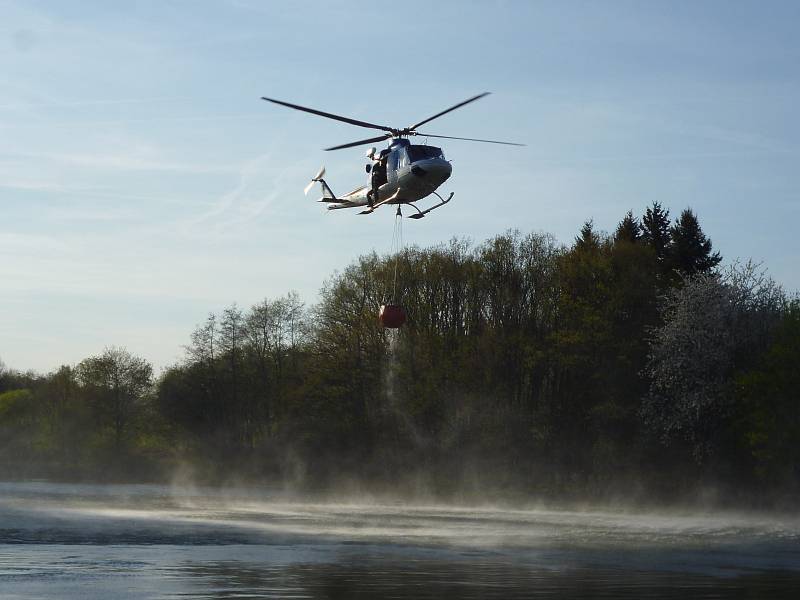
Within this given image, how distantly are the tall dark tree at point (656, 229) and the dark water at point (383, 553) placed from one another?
1132 inches

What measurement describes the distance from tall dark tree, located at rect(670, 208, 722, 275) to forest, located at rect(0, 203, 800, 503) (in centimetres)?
13

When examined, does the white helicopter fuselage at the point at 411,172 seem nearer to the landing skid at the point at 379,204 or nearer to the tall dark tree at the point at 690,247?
the landing skid at the point at 379,204

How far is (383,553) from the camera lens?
40.4 m

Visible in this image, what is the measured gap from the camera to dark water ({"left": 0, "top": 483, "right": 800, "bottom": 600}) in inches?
1206

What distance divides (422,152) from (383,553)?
14475mm

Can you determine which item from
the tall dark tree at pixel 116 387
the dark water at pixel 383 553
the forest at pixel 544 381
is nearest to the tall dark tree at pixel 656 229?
the forest at pixel 544 381

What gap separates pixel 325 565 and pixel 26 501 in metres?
39.8

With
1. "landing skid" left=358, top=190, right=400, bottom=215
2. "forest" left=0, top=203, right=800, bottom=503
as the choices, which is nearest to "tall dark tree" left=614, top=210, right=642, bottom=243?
"forest" left=0, top=203, right=800, bottom=503

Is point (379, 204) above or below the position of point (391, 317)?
above

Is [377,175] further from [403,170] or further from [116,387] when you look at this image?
[116,387]

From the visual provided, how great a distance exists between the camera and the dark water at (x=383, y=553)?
30.6 metres

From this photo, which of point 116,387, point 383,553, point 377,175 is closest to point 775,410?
point 377,175

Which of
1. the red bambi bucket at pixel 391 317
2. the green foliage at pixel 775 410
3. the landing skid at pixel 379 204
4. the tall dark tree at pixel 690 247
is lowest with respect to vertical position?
the green foliage at pixel 775 410

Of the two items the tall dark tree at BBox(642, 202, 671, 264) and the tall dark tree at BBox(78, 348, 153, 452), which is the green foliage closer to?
the tall dark tree at BBox(642, 202, 671, 264)
